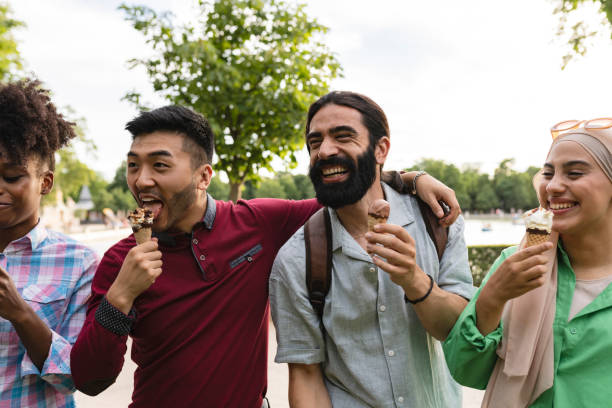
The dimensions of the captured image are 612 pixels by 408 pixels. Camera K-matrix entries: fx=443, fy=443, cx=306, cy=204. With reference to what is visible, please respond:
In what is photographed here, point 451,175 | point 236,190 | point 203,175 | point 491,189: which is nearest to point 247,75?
point 236,190

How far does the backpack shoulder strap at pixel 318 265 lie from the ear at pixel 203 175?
0.86m

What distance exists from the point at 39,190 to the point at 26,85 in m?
0.82

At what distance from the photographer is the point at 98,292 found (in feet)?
8.72

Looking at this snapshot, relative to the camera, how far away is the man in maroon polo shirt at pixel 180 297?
8.00ft

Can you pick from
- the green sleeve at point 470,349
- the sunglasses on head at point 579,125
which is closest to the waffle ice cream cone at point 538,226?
the green sleeve at point 470,349

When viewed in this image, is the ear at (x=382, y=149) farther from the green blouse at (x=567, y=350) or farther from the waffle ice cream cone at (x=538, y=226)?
the green blouse at (x=567, y=350)

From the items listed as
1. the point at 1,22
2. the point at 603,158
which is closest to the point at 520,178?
the point at 1,22

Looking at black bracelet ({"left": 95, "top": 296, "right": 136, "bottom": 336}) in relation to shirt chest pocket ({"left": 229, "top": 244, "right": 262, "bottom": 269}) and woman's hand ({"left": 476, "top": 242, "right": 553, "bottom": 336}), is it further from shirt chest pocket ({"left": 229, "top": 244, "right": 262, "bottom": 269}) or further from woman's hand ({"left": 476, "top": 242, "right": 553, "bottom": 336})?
woman's hand ({"left": 476, "top": 242, "right": 553, "bottom": 336})

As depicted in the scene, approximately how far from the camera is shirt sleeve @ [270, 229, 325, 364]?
246 centimetres

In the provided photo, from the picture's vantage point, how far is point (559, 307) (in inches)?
84.4

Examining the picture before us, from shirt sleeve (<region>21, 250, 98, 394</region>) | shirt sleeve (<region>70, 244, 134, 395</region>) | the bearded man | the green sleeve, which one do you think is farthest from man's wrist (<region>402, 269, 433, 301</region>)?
shirt sleeve (<region>21, 250, 98, 394</region>)

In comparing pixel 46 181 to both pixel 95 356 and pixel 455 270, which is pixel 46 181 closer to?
pixel 95 356

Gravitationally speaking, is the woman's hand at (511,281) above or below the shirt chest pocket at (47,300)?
above

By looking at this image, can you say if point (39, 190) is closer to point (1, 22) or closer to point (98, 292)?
point (98, 292)
